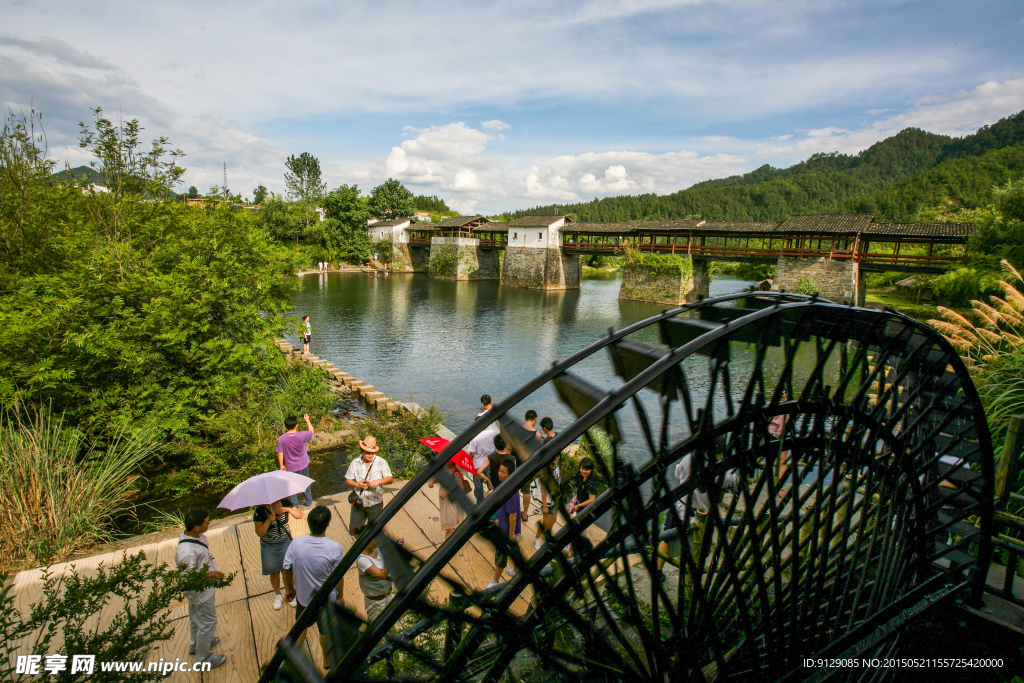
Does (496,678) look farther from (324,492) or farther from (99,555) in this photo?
(324,492)

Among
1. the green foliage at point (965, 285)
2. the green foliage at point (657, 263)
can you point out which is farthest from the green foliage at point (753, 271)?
the green foliage at point (965, 285)

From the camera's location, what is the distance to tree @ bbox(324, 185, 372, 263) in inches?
2069

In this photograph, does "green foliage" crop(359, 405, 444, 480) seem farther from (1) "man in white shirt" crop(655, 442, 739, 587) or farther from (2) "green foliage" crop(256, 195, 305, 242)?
(2) "green foliage" crop(256, 195, 305, 242)

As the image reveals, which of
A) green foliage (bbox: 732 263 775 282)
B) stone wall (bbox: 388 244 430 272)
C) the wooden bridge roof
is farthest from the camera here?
green foliage (bbox: 732 263 775 282)

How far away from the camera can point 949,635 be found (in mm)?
3922

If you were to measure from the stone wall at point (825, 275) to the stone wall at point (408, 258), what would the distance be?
111ft

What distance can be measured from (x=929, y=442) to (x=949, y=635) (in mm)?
1678

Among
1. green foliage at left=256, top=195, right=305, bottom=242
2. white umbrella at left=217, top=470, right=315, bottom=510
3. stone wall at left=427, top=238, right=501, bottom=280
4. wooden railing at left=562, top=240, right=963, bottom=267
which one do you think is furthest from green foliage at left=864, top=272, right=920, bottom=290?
green foliage at left=256, top=195, right=305, bottom=242

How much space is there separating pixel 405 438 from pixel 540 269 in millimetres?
32660

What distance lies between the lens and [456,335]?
72.7 ft

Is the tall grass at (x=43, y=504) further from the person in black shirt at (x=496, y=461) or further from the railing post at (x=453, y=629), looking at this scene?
the railing post at (x=453, y=629)

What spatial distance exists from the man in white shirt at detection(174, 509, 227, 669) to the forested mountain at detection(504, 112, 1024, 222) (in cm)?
8287

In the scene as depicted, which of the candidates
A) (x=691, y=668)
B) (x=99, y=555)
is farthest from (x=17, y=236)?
(x=691, y=668)

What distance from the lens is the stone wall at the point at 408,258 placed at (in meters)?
52.2
